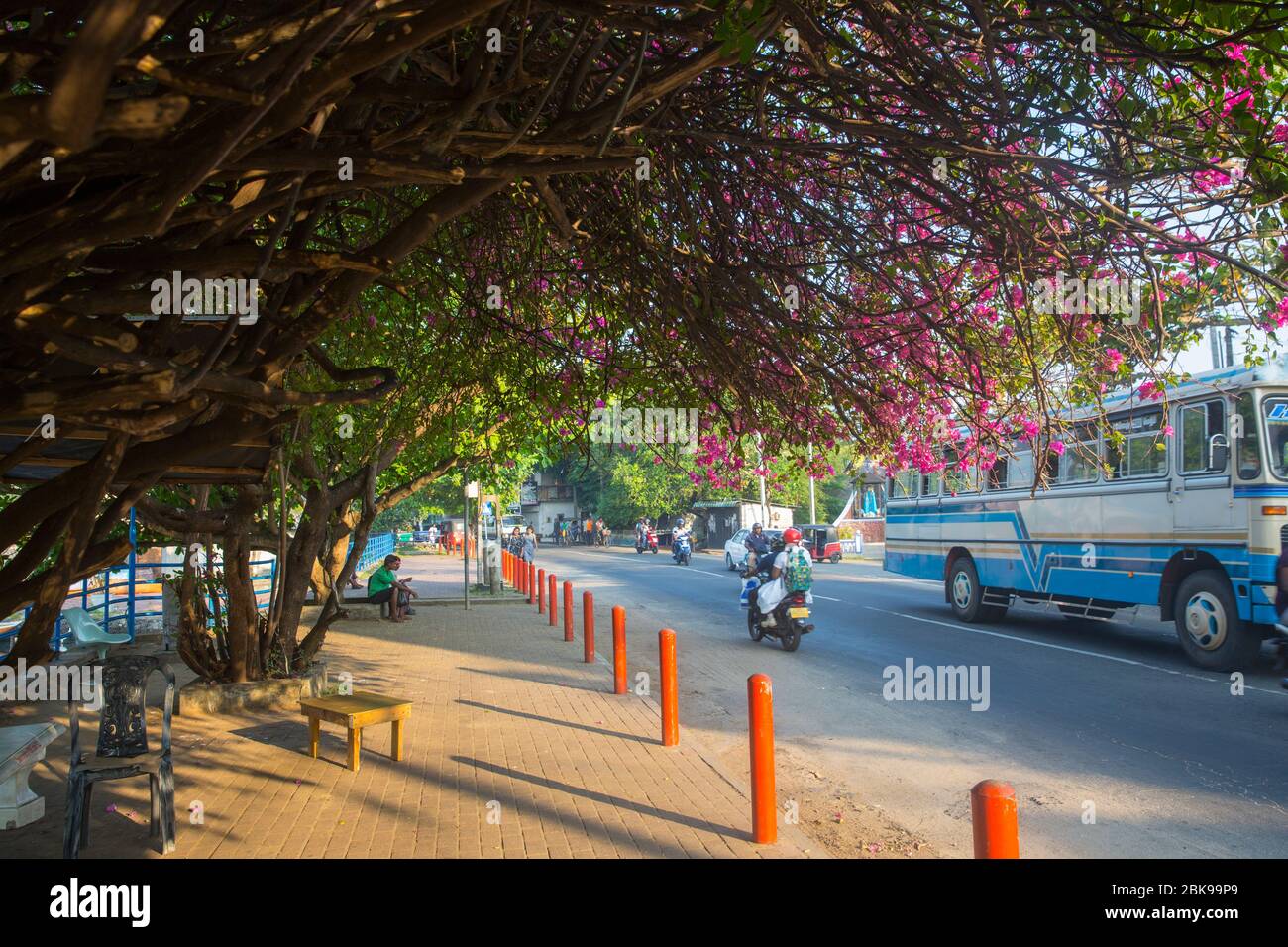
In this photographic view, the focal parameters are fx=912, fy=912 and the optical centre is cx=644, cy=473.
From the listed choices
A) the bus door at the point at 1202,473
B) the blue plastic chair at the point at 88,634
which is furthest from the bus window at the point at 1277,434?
the blue plastic chair at the point at 88,634

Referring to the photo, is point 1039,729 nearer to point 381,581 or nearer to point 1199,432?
point 1199,432

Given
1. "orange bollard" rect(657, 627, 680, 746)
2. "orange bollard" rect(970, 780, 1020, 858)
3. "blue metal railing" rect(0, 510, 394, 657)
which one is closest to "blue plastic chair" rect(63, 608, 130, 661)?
"blue metal railing" rect(0, 510, 394, 657)

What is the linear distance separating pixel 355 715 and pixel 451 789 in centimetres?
106

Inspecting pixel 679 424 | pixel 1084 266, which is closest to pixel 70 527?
pixel 679 424

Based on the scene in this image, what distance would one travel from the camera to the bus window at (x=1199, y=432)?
1138 centimetres

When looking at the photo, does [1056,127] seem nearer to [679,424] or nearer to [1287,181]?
[1287,181]

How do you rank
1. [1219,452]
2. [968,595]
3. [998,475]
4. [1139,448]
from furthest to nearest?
[968,595]
[998,475]
[1139,448]
[1219,452]

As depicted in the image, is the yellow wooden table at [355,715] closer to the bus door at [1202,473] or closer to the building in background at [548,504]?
the bus door at [1202,473]

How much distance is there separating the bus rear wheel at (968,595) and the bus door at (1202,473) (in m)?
4.74

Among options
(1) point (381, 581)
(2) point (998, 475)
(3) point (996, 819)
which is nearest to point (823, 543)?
(2) point (998, 475)

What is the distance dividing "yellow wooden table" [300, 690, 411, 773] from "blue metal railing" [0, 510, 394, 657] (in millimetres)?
1969

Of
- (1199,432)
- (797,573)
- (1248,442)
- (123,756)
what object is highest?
(1199,432)

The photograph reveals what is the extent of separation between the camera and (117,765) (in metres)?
5.21

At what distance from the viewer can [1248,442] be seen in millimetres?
10875
